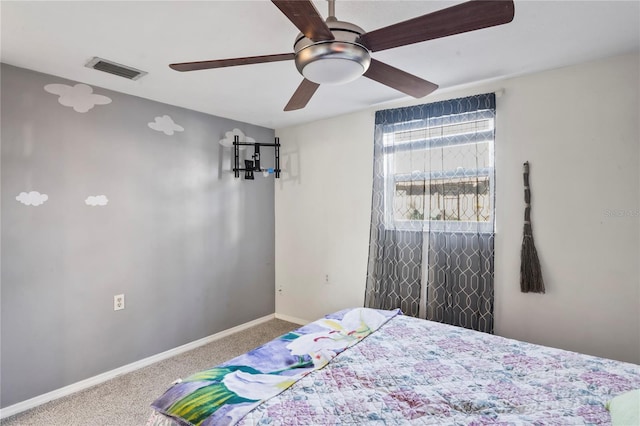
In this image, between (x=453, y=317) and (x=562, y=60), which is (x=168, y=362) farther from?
(x=562, y=60)

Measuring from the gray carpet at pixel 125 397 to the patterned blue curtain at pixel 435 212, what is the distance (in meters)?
1.56

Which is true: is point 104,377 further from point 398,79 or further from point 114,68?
point 398,79

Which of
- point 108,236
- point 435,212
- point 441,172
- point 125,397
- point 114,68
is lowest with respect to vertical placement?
point 125,397

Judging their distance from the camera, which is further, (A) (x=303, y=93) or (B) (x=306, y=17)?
(A) (x=303, y=93)

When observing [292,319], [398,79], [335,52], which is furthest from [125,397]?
[398,79]

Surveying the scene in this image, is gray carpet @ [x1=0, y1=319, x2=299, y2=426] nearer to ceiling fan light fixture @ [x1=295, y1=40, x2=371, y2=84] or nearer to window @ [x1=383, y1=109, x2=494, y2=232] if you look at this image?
window @ [x1=383, y1=109, x2=494, y2=232]

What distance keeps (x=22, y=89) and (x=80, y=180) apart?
26.5 inches

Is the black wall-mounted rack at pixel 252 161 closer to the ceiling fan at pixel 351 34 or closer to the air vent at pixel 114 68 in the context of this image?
the air vent at pixel 114 68

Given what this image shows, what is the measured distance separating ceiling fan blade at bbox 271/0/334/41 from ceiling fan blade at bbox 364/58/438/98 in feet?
1.20

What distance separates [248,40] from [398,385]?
1.94 meters

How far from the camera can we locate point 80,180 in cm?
251

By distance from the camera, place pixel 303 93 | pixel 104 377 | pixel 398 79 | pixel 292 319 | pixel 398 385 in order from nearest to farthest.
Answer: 1. pixel 398 385
2. pixel 398 79
3. pixel 303 93
4. pixel 104 377
5. pixel 292 319

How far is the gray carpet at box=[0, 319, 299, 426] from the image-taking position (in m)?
2.12

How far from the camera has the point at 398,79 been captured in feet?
5.68
